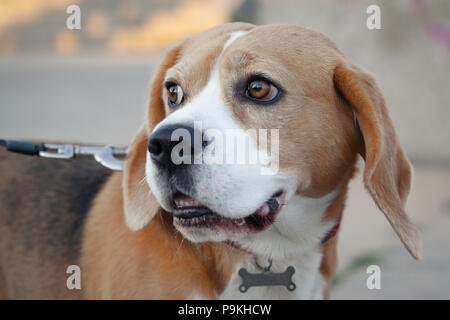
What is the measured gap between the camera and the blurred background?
533 centimetres

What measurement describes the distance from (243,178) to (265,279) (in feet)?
1.96

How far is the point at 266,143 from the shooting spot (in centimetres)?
234

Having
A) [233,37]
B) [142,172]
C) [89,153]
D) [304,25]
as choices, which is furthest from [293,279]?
[304,25]

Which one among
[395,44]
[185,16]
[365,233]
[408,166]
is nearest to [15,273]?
[408,166]

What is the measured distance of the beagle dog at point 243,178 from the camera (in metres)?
2.26

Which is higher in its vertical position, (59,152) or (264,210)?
(59,152)

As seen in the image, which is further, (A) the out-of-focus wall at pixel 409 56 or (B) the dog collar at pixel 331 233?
(A) the out-of-focus wall at pixel 409 56

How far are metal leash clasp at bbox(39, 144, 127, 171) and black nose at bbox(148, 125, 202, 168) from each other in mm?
838

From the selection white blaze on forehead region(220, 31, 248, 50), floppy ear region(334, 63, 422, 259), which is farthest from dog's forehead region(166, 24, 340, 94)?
floppy ear region(334, 63, 422, 259)

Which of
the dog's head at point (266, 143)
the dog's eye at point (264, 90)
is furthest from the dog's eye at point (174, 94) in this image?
the dog's eye at point (264, 90)

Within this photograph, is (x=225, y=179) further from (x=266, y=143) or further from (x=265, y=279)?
(x=265, y=279)

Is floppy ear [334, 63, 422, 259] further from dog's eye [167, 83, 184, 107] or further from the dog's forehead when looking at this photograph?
dog's eye [167, 83, 184, 107]

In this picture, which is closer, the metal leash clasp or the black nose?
the black nose

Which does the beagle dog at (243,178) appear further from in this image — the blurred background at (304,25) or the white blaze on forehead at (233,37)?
the blurred background at (304,25)
